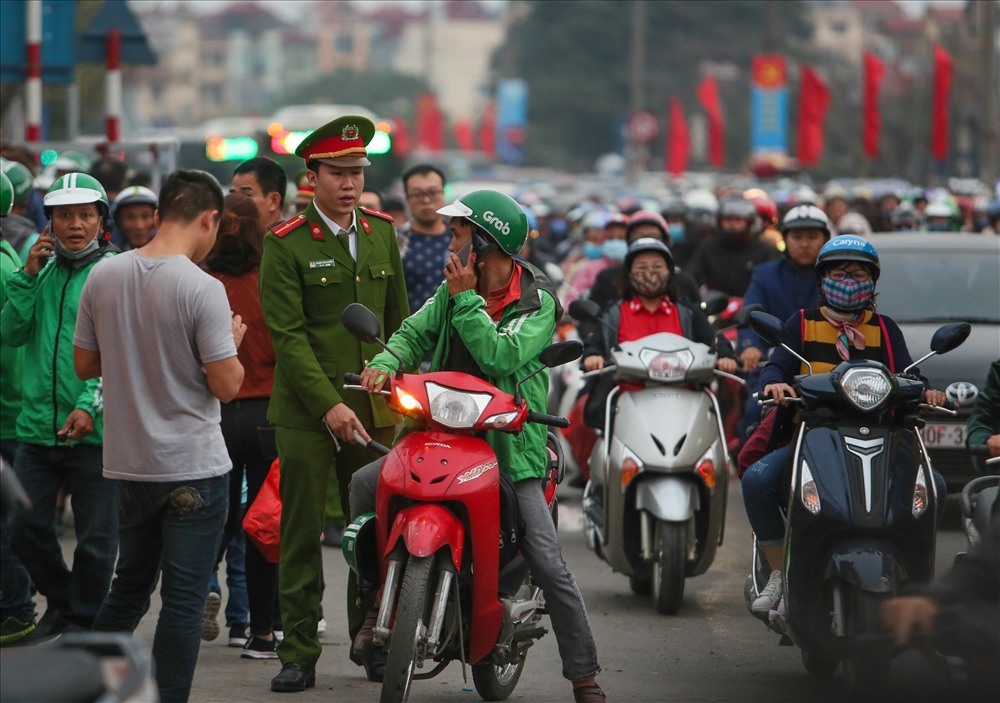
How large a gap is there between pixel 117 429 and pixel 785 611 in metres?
2.54

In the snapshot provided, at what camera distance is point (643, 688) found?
7652 millimetres

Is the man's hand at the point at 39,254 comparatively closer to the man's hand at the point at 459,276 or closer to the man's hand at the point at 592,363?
the man's hand at the point at 459,276

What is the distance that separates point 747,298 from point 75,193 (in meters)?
3.99

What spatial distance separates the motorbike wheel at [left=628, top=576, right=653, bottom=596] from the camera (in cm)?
985

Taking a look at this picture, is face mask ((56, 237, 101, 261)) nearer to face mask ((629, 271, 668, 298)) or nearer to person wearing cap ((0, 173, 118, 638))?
person wearing cap ((0, 173, 118, 638))

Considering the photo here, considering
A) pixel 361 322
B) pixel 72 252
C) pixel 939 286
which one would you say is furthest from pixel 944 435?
pixel 361 322

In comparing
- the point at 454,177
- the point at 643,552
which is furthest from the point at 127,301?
the point at 454,177

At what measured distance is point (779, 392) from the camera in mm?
7352

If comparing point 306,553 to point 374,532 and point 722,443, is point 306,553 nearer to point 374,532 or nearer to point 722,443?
point 374,532

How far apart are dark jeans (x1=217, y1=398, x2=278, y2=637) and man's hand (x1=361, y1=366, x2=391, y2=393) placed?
58.8 inches

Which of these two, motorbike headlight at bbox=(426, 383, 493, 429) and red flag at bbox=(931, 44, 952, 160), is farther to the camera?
red flag at bbox=(931, 44, 952, 160)

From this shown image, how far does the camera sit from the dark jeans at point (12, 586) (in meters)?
8.48

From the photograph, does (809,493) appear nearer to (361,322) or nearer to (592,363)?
(361,322)

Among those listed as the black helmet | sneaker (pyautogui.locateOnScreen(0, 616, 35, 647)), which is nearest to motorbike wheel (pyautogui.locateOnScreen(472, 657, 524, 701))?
sneaker (pyautogui.locateOnScreen(0, 616, 35, 647))
